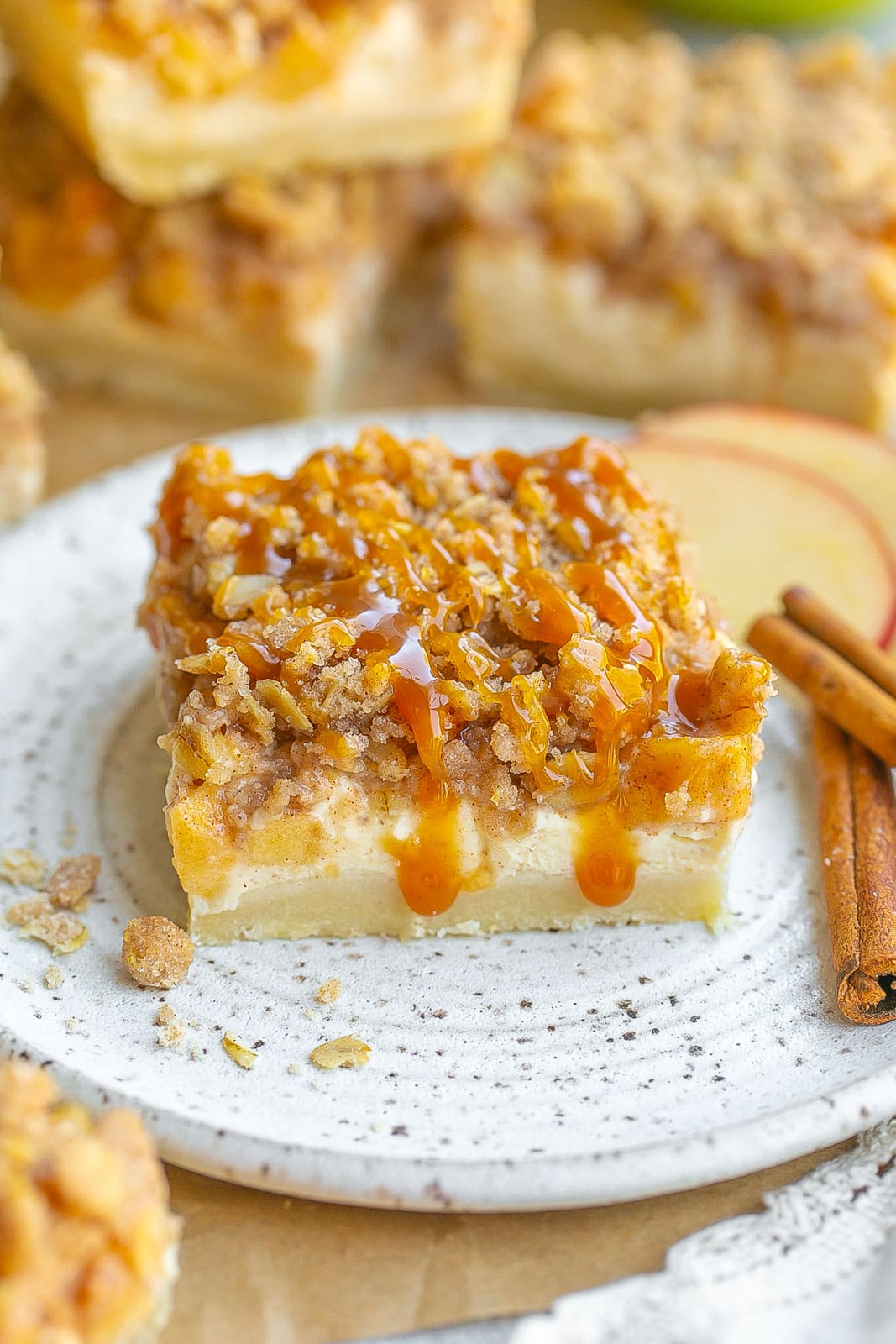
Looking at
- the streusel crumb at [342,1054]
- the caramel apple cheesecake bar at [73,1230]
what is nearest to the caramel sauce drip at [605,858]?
the streusel crumb at [342,1054]

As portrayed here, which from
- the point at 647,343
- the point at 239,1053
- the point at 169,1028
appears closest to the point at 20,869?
the point at 169,1028

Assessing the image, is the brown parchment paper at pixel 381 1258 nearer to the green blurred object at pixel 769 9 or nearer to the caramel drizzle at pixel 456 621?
the caramel drizzle at pixel 456 621

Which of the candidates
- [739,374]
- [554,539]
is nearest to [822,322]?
[739,374]

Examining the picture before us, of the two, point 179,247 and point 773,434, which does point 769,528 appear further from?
point 179,247

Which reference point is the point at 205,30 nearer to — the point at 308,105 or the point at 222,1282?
the point at 308,105

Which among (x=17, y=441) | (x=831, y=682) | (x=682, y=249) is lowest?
(x=17, y=441)

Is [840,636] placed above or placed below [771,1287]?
above
